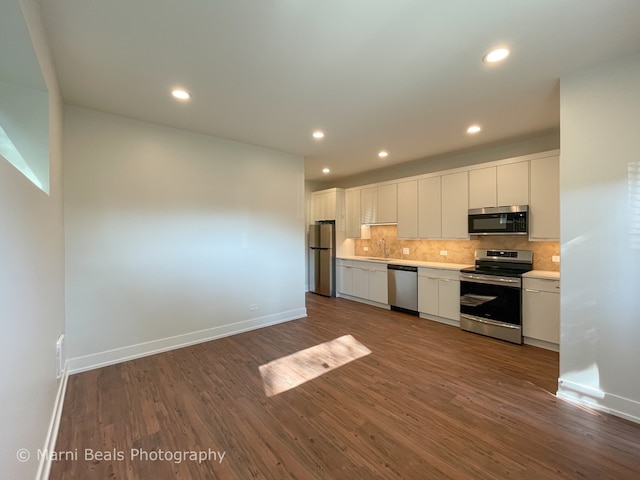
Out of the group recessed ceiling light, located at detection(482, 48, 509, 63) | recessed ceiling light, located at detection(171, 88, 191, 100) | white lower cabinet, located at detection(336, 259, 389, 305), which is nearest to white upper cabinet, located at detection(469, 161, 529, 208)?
white lower cabinet, located at detection(336, 259, 389, 305)

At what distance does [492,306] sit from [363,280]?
2.34m

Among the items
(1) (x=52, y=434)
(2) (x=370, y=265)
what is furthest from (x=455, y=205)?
(1) (x=52, y=434)

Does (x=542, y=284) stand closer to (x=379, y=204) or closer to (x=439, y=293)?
(x=439, y=293)

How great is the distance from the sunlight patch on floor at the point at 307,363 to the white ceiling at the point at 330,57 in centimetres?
273

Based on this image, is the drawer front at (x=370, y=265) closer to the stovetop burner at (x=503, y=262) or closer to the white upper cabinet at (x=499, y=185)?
the stovetop burner at (x=503, y=262)

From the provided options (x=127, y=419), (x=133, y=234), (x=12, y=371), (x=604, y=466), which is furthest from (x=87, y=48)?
(x=604, y=466)

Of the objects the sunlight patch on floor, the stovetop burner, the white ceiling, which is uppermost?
the white ceiling

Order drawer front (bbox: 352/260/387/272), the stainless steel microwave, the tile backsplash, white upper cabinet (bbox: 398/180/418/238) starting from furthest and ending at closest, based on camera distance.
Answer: drawer front (bbox: 352/260/387/272), white upper cabinet (bbox: 398/180/418/238), the tile backsplash, the stainless steel microwave

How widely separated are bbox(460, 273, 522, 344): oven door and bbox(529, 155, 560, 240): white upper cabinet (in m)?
0.73

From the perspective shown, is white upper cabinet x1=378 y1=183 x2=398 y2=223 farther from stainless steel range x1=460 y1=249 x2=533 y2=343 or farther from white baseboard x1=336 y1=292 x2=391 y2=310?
stainless steel range x1=460 y1=249 x2=533 y2=343

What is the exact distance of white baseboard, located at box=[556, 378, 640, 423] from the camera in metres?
2.08

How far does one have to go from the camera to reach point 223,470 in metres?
1.66

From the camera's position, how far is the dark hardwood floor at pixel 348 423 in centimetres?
168

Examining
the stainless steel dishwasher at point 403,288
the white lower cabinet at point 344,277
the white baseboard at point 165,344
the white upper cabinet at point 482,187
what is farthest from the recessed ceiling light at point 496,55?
the white lower cabinet at point 344,277
